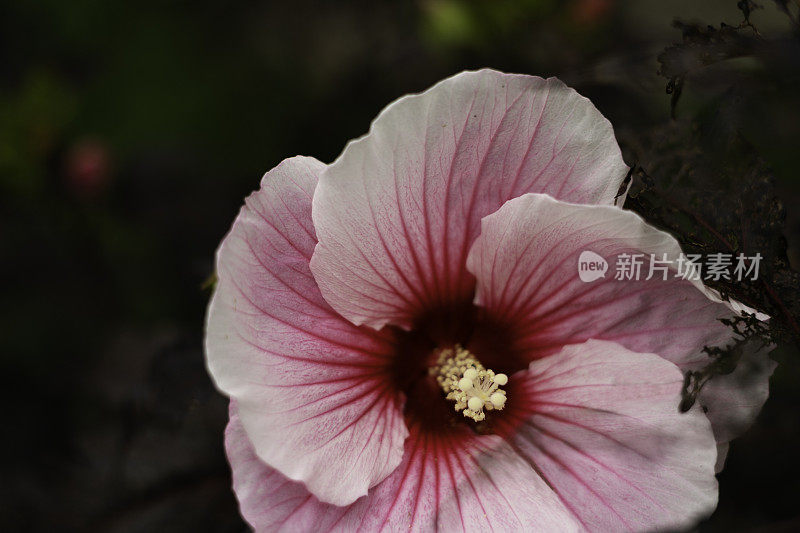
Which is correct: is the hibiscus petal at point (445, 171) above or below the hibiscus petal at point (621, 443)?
above

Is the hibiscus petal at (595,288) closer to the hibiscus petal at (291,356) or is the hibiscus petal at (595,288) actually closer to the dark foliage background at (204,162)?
the dark foliage background at (204,162)

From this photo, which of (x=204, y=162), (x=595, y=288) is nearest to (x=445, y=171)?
(x=595, y=288)

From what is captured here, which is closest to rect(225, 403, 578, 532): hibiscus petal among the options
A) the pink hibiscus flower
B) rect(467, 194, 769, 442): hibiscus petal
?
the pink hibiscus flower

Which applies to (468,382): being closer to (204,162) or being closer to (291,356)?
(291,356)

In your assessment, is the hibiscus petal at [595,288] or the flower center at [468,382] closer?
the hibiscus petal at [595,288]

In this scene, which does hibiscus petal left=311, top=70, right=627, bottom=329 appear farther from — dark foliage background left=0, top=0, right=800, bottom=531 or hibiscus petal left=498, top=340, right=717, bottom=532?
hibiscus petal left=498, top=340, right=717, bottom=532

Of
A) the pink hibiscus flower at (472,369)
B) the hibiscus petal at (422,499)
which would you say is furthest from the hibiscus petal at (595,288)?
the hibiscus petal at (422,499)

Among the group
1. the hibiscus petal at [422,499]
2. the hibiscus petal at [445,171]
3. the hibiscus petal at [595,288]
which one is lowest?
the hibiscus petal at [422,499]
